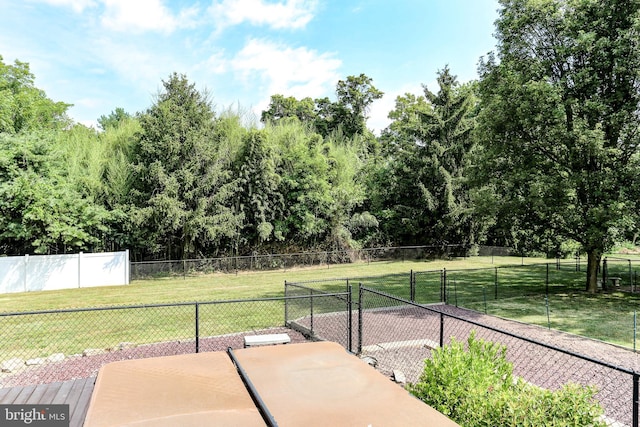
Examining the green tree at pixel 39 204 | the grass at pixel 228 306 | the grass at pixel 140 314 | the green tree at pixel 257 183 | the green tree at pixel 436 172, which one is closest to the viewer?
the grass at pixel 140 314

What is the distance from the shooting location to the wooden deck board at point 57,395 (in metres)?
4.53

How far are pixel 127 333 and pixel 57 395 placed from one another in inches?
189

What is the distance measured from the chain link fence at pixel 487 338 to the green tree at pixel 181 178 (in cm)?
1297

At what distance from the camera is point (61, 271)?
17.5 m

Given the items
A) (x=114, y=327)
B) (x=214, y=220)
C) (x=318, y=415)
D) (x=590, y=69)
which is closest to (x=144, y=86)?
(x=214, y=220)

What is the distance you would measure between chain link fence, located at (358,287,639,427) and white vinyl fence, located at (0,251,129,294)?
45.3 ft

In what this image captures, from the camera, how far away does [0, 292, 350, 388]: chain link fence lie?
6871mm

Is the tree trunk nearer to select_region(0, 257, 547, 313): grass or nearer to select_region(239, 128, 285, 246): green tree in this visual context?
select_region(0, 257, 547, 313): grass

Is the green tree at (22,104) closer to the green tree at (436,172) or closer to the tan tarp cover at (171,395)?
the tan tarp cover at (171,395)

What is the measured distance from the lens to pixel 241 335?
880cm

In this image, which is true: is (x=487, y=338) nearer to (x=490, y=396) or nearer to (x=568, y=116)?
(x=490, y=396)

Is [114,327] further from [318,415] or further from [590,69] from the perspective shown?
[590,69]

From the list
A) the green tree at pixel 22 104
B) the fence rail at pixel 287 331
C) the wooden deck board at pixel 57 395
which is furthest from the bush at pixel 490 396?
the green tree at pixel 22 104

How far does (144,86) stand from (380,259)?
61.8 feet
